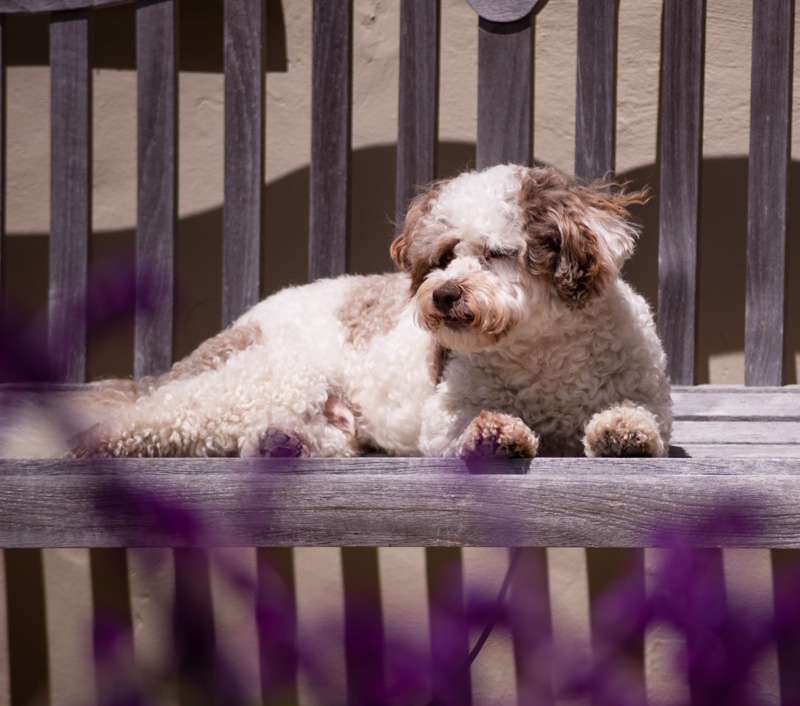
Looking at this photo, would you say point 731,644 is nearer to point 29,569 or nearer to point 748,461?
point 748,461

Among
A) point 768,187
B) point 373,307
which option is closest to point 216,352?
point 373,307

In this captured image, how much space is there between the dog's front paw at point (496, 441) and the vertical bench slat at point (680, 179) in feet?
3.51

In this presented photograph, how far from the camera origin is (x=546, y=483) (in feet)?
4.14

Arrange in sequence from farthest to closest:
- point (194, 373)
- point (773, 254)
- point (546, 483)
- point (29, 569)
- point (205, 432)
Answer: point (29, 569), point (773, 254), point (194, 373), point (205, 432), point (546, 483)

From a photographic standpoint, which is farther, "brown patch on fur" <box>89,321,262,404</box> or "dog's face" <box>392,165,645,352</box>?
"brown patch on fur" <box>89,321,262,404</box>

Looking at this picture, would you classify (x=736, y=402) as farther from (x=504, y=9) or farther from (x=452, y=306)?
(x=504, y=9)

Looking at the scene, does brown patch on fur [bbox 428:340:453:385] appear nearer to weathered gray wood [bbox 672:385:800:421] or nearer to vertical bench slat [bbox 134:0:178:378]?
weathered gray wood [bbox 672:385:800:421]

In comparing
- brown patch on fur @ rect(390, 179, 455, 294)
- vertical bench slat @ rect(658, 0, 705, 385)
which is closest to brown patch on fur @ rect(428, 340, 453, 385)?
brown patch on fur @ rect(390, 179, 455, 294)

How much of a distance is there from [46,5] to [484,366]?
1.76m

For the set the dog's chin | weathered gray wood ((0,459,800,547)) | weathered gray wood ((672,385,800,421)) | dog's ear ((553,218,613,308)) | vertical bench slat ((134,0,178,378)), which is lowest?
weathered gray wood ((0,459,800,547))

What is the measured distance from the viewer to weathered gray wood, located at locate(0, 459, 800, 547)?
4.00 feet

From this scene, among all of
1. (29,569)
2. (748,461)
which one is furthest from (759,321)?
(29,569)

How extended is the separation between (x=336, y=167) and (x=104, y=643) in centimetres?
173

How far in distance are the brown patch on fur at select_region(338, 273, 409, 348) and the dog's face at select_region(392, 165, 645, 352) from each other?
0.34 metres
